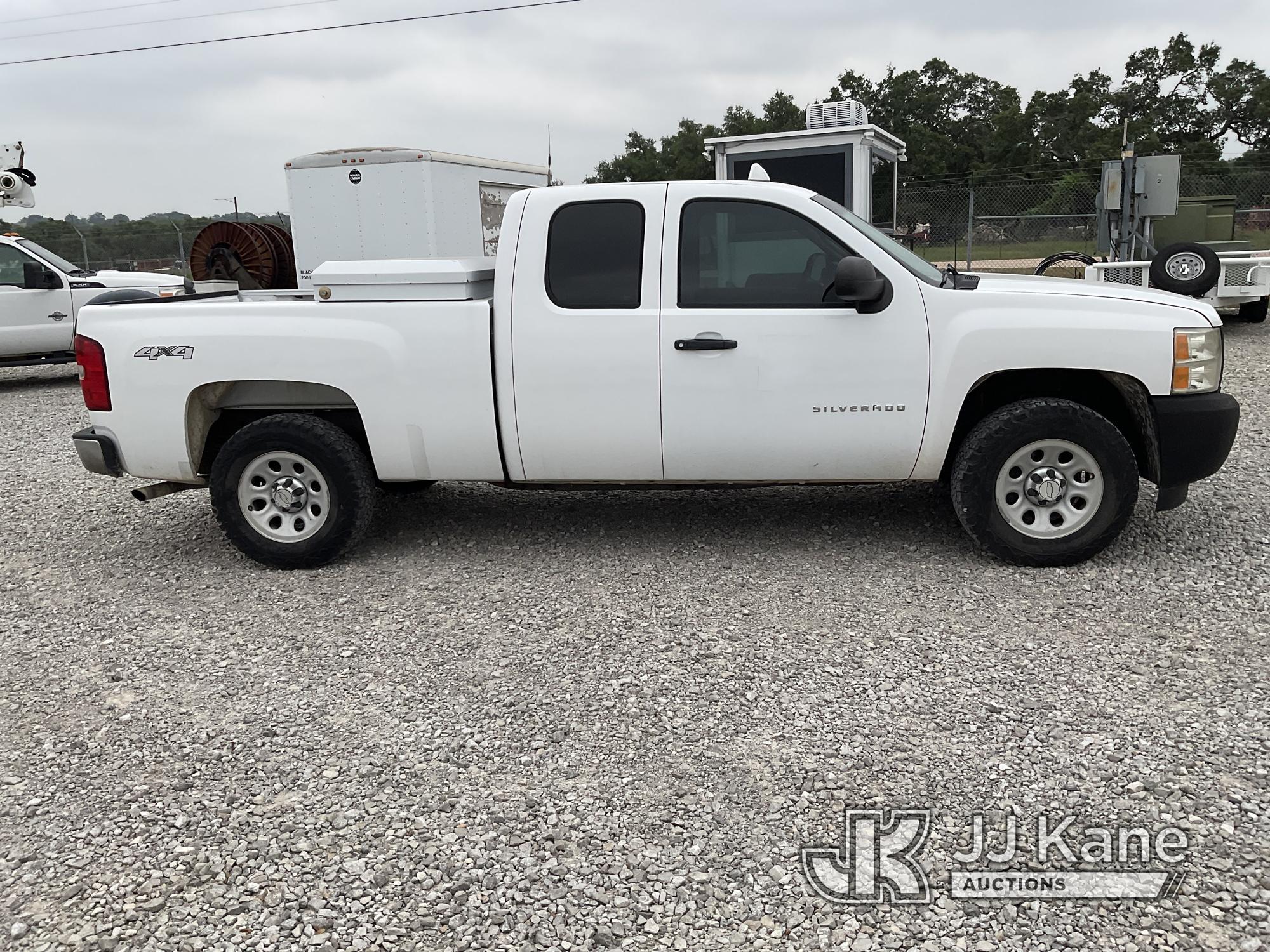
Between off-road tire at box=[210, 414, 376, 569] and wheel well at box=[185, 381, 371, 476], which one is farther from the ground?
wheel well at box=[185, 381, 371, 476]

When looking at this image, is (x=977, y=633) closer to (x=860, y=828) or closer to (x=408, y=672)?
(x=860, y=828)

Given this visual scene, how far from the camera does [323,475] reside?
5613mm

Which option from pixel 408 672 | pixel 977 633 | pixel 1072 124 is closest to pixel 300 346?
pixel 408 672

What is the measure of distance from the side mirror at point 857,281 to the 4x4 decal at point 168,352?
325 centimetres

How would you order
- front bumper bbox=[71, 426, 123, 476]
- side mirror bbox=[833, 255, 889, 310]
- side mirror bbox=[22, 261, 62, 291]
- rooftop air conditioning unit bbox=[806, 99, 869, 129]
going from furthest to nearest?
rooftop air conditioning unit bbox=[806, 99, 869, 129] → side mirror bbox=[22, 261, 62, 291] → front bumper bbox=[71, 426, 123, 476] → side mirror bbox=[833, 255, 889, 310]

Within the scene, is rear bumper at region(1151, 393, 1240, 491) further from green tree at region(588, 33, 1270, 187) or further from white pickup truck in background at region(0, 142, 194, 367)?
green tree at region(588, 33, 1270, 187)

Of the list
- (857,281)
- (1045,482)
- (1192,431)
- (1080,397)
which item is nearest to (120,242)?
(857,281)

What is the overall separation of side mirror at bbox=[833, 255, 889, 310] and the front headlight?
1439 mm

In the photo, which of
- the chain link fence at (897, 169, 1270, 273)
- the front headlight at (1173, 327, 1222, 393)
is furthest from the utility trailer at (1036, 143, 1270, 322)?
the front headlight at (1173, 327, 1222, 393)

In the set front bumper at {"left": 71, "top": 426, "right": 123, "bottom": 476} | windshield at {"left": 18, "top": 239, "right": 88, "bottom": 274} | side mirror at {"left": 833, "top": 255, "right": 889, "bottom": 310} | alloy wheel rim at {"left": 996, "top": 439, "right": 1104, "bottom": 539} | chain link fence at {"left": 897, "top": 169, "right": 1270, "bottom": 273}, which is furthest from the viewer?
chain link fence at {"left": 897, "top": 169, "right": 1270, "bottom": 273}

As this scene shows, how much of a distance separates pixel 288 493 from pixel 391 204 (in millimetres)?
7738

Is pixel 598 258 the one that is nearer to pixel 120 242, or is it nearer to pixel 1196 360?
pixel 1196 360

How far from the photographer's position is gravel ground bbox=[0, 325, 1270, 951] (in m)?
2.90

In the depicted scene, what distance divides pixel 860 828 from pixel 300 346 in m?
3.68
